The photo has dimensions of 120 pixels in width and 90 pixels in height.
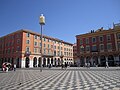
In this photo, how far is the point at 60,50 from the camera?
7594 cm

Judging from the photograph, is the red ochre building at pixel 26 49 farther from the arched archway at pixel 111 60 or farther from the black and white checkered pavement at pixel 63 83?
the black and white checkered pavement at pixel 63 83

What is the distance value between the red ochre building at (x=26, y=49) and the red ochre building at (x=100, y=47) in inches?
360

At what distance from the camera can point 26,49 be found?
55.9 meters

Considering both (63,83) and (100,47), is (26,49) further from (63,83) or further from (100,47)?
(63,83)

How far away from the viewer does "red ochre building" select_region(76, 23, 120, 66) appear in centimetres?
4816

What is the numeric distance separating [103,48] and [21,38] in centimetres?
3000

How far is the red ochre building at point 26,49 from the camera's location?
54.6 m

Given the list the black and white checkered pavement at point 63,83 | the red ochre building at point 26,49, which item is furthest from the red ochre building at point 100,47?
Result: the black and white checkered pavement at point 63,83

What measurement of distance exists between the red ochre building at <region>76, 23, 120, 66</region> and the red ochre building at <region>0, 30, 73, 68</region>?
30.0 ft

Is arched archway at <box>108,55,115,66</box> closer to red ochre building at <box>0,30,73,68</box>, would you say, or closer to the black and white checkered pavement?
red ochre building at <box>0,30,73,68</box>

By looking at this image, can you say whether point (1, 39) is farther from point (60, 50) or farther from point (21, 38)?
point (60, 50)

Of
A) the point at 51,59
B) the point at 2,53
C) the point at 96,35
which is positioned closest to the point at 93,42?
the point at 96,35

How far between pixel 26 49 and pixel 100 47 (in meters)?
27.4

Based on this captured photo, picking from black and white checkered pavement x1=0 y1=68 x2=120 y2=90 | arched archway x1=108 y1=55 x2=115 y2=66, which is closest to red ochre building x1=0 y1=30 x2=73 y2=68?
arched archway x1=108 y1=55 x2=115 y2=66
